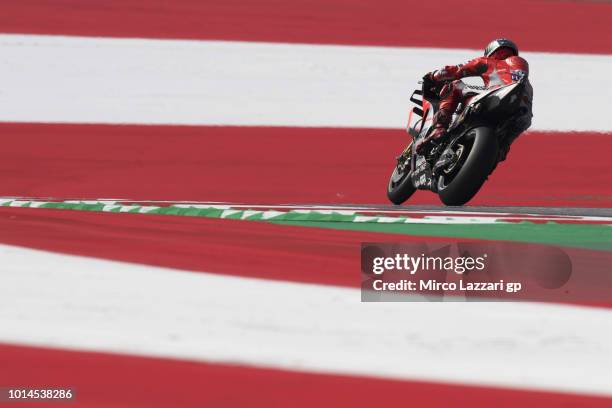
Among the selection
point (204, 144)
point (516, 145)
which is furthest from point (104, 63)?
point (516, 145)

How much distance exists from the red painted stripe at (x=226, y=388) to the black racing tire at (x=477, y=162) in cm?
276

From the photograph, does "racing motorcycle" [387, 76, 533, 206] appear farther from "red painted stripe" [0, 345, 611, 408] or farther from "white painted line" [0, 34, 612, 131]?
"red painted stripe" [0, 345, 611, 408]

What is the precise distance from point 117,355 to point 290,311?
0.58 metres

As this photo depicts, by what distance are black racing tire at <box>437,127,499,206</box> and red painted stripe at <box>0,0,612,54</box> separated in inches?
95.8

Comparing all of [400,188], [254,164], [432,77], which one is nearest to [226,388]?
[432,77]

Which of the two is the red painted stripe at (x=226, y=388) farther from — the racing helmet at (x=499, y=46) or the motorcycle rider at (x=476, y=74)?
the racing helmet at (x=499, y=46)

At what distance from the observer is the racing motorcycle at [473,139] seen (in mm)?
4711

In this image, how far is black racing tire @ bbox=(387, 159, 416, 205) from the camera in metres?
5.73

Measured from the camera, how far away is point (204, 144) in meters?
6.81

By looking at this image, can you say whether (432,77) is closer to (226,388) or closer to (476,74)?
(476,74)

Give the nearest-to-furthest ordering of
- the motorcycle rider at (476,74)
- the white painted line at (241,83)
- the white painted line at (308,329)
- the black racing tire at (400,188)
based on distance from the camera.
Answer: the white painted line at (308,329)
the motorcycle rider at (476,74)
the black racing tire at (400,188)
the white painted line at (241,83)

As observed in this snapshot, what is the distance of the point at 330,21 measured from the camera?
23.4ft

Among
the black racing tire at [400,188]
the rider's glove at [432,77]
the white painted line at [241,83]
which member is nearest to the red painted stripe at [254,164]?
the white painted line at [241,83]

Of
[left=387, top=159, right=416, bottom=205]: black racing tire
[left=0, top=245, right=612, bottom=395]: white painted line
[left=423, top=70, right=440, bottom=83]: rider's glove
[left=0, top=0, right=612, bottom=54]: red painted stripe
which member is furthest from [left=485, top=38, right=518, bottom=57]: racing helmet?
[left=0, top=245, right=612, bottom=395]: white painted line
